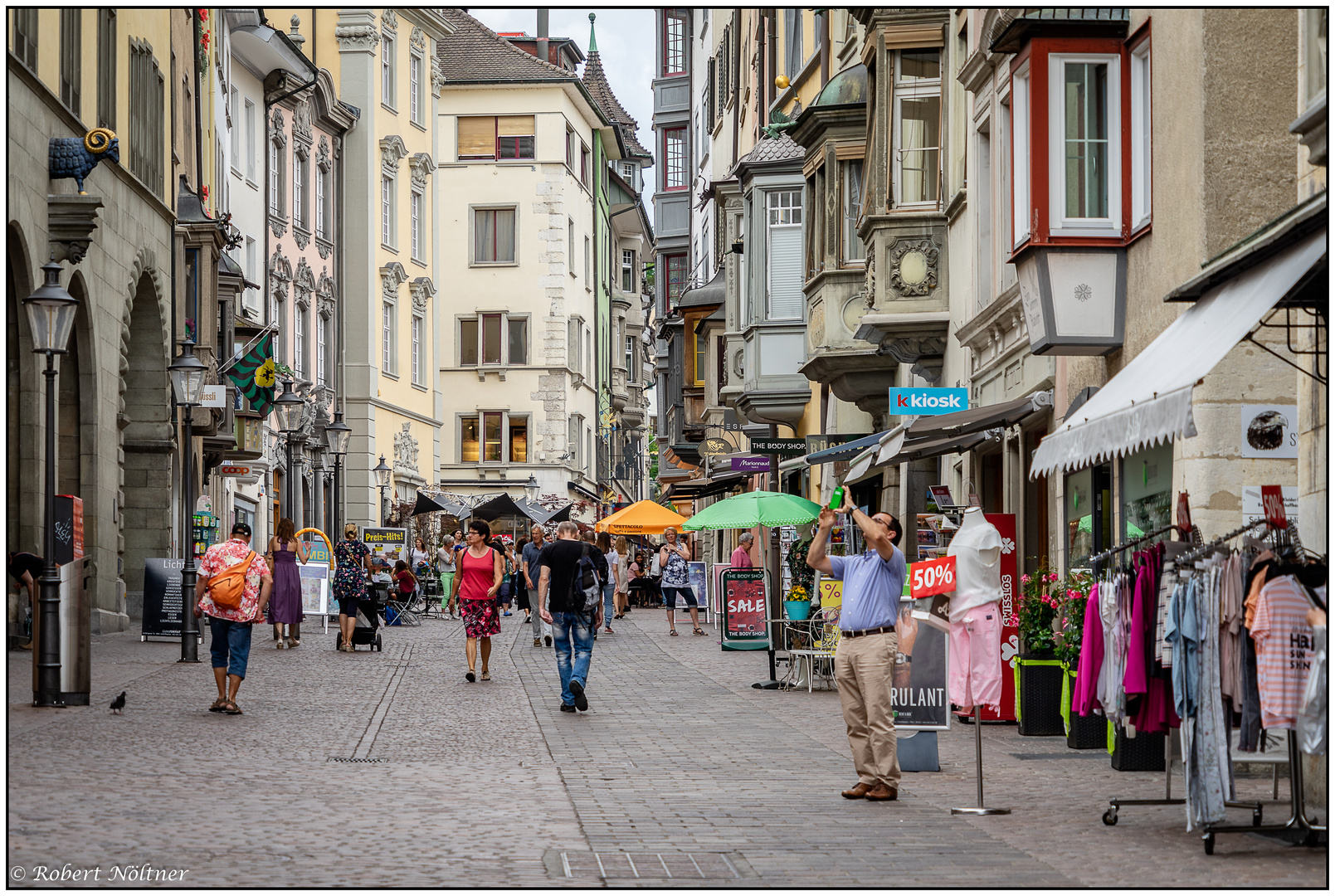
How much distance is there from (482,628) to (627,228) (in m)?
70.3

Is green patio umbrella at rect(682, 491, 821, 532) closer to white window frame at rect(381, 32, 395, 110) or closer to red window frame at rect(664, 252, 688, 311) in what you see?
white window frame at rect(381, 32, 395, 110)

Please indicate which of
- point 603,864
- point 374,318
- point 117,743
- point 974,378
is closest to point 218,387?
point 974,378

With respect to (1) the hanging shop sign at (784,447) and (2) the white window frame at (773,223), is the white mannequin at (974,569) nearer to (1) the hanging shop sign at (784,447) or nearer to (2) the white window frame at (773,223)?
(1) the hanging shop sign at (784,447)

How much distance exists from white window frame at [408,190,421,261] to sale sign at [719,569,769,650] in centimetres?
3603

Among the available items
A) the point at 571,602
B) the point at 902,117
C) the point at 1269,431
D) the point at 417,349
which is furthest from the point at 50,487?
the point at 417,349

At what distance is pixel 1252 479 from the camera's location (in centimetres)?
1251

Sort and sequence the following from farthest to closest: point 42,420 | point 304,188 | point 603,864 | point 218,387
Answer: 1. point 304,188
2. point 218,387
3. point 42,420
4. point 603,864

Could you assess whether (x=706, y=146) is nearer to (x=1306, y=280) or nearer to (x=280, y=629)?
(x=280, y=629)

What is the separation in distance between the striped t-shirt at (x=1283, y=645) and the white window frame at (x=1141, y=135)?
6789 mm

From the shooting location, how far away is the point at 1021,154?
1587 cm

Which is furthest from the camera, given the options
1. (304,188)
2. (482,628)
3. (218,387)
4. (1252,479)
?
(304,188)

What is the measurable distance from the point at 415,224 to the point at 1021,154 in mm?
44860

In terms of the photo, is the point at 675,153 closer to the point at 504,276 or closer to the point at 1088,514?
the point at 504,276

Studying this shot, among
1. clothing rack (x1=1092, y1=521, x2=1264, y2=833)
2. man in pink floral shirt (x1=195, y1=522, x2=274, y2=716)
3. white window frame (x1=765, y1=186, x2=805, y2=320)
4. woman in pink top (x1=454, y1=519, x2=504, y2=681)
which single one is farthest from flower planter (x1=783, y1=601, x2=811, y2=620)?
white window frame (x1=765, y1=186, x2=805, y2=320)
